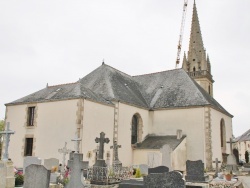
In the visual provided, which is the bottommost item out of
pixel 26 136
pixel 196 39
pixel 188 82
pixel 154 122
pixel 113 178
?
pixel 113 178

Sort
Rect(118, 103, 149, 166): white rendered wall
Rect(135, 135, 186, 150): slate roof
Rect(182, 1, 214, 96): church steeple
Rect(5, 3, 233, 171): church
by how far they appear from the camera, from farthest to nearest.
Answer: Rect(182, 1, 214, 96): church steeple < Rect(135, 135, 186, 150): slate roof < Rect(118, 103, 149, 166): white rendered wall < Rect(5, 3, 233, 171): church

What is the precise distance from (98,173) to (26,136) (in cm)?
959

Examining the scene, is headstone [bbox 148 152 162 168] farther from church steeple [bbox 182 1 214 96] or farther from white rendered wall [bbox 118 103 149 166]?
church steeple [bbox 182 1 214 96]

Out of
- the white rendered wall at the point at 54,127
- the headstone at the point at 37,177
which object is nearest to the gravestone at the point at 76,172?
the headstone at the point at 37,177

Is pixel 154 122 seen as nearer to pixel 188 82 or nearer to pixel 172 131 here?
pixel 172 131

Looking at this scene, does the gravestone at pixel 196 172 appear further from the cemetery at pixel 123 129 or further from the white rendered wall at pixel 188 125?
the white rendered wall at pixel 188 125

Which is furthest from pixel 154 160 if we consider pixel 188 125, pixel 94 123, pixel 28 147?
pixel 28 147

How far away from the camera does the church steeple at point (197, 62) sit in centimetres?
3691

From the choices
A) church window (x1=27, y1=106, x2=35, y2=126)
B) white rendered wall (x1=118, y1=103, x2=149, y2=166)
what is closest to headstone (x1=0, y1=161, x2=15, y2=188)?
church window (x1=27, y1=106, x2=35, y2=126)

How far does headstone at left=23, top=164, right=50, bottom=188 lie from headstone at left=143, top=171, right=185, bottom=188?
9.36 ft

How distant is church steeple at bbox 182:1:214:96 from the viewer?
121ft

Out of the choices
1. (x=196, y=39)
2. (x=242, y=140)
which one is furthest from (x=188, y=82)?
(x=242, y=140)

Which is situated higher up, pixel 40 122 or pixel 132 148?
pixel 40 122

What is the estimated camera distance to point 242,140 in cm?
4928
